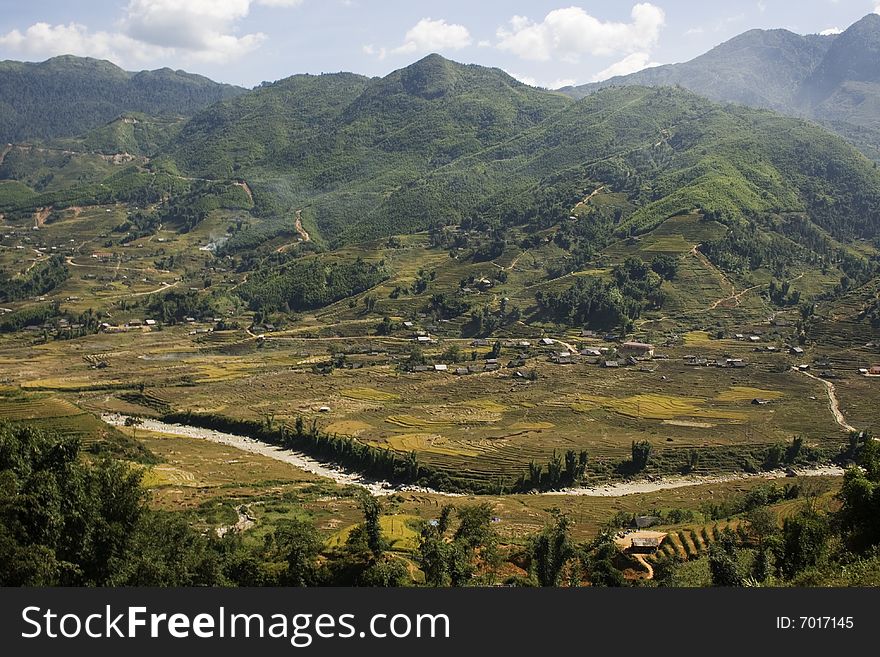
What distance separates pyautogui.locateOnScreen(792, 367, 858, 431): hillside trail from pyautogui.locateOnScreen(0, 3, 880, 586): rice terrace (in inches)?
14.7

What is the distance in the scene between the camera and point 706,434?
73.0m

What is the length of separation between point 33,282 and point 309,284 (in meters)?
62.8

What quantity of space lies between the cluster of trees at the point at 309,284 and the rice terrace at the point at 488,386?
2.25 feet

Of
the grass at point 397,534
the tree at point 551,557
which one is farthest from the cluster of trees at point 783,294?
the tree at point 551,557

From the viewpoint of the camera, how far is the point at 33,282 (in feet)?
508

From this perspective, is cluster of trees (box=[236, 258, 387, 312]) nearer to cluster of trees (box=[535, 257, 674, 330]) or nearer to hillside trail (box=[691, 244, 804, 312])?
cluster of trees (box=[535, 257, 674, 330])

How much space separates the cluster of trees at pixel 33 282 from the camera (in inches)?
5930

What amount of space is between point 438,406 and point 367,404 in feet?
29.0

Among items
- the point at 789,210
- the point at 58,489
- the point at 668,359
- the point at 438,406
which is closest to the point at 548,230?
the point at 789,210

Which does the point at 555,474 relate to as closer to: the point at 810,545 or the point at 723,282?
the point at 810,545

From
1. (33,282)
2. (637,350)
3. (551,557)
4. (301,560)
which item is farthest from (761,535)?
(33,282)

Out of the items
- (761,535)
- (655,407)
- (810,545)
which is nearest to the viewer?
(810,545)

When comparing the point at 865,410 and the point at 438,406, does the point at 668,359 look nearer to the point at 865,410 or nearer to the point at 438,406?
the point at 865,410

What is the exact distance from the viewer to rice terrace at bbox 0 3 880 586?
36688 mm
